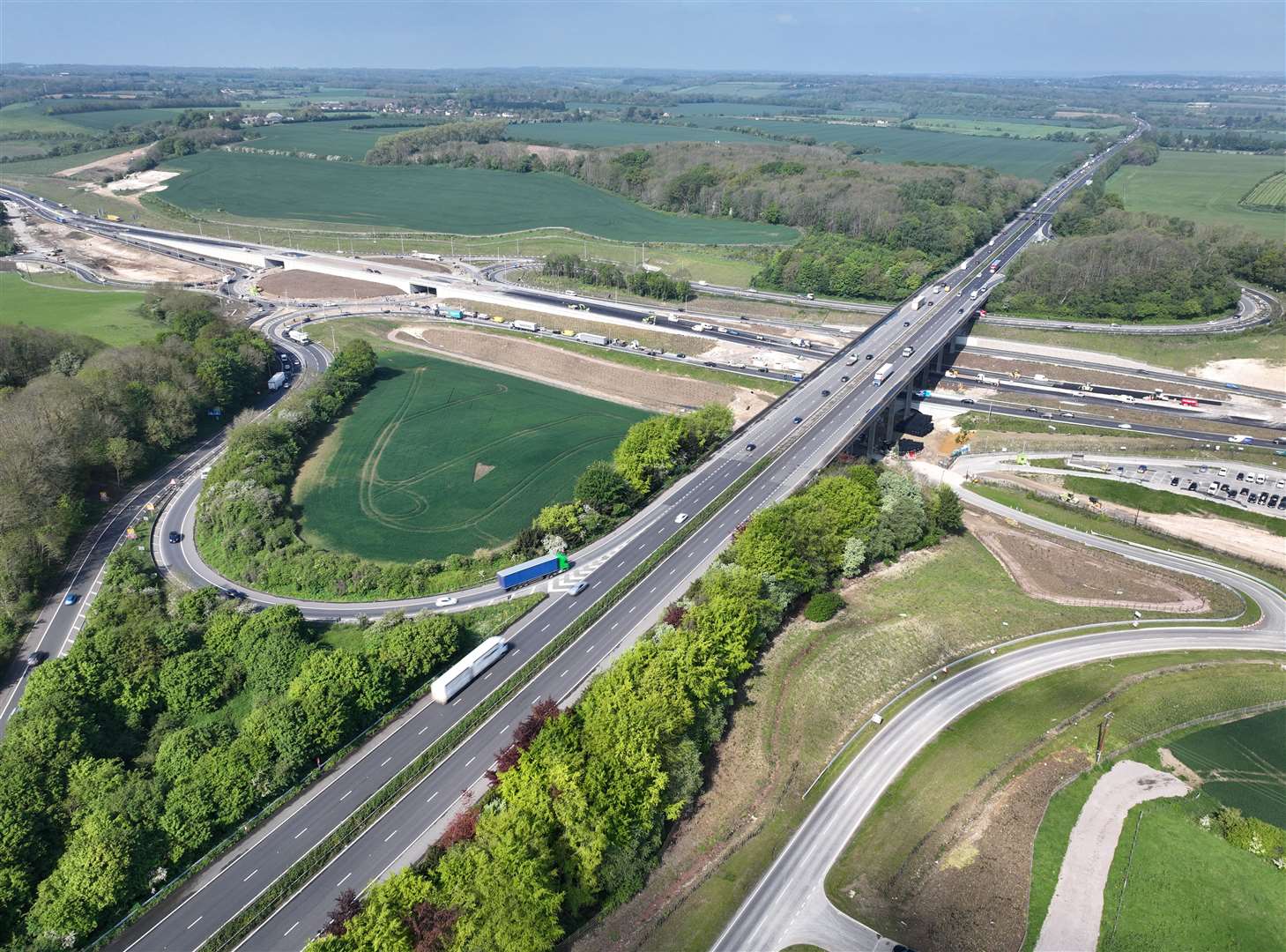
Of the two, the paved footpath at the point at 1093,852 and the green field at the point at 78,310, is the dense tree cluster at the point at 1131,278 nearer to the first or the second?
the paved footpath at the point at 1093,852

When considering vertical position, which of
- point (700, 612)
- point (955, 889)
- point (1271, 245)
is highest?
point (1271, 245)

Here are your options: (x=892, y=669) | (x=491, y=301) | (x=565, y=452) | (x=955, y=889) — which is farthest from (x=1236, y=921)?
(x=491, y=301)

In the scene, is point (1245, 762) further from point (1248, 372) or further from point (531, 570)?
point (1248, 372)

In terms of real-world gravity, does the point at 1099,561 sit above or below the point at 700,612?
below

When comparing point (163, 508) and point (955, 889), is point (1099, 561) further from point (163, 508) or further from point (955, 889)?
point (163, 508)

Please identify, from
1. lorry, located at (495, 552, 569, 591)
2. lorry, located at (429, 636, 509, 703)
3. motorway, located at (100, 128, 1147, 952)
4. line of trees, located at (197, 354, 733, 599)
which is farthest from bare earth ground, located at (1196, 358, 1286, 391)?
lorry, located at (429, 636, 509, 703)

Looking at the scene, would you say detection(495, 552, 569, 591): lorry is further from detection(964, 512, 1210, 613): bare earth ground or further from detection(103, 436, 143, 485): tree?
detection(103, 436, 143, 485): tree

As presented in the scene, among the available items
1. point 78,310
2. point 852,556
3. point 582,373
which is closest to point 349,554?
point 852,556

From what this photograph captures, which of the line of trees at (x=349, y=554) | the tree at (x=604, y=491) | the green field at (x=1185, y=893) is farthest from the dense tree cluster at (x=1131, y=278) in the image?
the green field at (x=1185, y=893)
